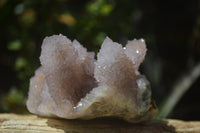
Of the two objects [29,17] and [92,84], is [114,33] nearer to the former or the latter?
[29,17]

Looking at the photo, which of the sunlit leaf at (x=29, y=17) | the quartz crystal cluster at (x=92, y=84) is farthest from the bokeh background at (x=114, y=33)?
the quartz crystal cluster at (x=92, y=84)

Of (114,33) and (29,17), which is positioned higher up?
(29,17)

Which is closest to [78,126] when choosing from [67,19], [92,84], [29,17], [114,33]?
[92,84]

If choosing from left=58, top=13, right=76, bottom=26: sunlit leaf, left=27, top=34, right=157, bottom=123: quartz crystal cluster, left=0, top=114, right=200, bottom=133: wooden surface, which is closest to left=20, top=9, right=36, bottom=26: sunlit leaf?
left=58, top=13, right=76, bottom=26: sunlit leaf

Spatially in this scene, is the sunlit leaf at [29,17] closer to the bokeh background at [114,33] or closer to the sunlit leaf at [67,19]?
the bokeh background at [114,33]

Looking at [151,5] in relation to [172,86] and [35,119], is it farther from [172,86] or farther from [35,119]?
[35,119]
